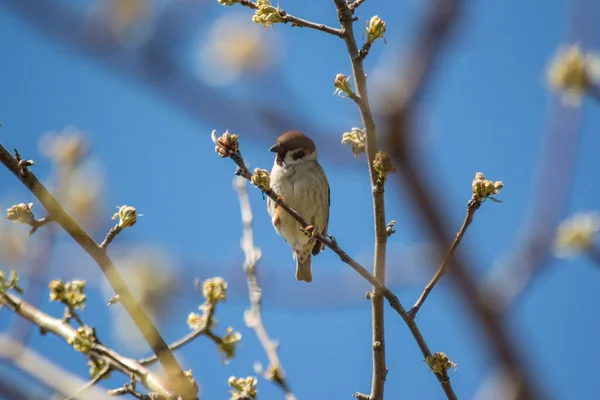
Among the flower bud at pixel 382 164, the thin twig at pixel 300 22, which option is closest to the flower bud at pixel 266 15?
the thin twig at pixel 300 22

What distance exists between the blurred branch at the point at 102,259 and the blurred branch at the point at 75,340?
349 millimetres

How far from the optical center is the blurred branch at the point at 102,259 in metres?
2.38

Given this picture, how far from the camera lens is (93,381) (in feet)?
9.06

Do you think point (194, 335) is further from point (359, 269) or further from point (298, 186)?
point (298, 186)

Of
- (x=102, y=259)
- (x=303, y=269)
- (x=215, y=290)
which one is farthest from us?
(x=303, y=269)

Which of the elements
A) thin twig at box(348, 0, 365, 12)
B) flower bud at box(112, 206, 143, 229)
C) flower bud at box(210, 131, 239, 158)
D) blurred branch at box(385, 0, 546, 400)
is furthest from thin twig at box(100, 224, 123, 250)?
blurred branch at box(385, 0, 546, 400)

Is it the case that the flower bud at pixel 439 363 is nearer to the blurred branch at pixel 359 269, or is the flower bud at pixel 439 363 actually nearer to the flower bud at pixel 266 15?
the blurred branch at pixel 359 269

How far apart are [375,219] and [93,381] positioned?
1375 millimetres

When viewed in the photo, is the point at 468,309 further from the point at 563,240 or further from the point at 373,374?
the point at 563,240

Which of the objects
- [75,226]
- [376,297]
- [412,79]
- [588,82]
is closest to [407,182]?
[412,79]

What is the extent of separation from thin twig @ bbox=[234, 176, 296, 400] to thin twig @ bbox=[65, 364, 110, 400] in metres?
0.88

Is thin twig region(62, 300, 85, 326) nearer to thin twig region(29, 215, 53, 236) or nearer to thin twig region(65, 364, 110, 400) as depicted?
thin twig region(65, 364, 110, 400)

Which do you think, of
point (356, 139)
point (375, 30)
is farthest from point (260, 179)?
point (375, 30)

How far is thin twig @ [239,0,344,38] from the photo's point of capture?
2.74 meters
